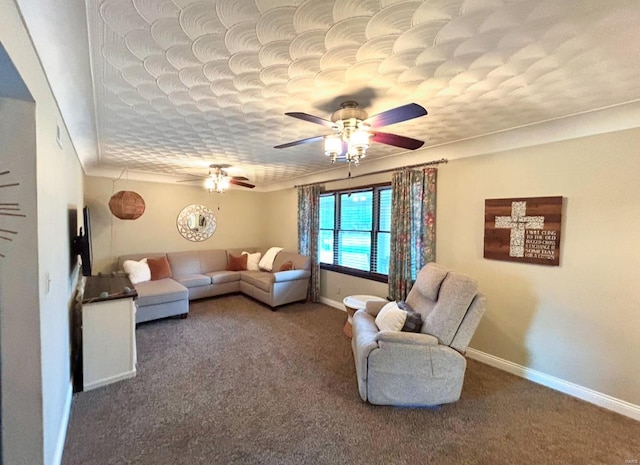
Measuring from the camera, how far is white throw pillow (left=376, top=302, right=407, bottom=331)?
2572 millimetres

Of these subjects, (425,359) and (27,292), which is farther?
(425,359)

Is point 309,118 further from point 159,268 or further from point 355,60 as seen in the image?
point 159,268

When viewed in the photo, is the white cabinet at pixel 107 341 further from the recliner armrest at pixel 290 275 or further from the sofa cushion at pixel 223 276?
the sofa cushion at pixel 223 276

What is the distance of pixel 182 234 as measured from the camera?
5953mm

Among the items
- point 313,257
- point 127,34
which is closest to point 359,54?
point 127,34

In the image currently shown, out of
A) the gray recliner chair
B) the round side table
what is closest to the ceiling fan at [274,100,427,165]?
the gray recliner chair

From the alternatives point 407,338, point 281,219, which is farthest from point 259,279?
point 407,338

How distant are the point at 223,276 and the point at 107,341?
2.94 meters

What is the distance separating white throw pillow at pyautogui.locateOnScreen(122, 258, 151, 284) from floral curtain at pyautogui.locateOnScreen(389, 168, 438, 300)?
13.3ft

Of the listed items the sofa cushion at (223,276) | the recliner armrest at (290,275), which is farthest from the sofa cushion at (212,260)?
the recliner armrest at (290,275)

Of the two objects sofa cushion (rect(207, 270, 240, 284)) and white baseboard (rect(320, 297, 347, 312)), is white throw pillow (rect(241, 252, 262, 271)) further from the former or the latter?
white baseboard (rect(320, 297, 347, 312))

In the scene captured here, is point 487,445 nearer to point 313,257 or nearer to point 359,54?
point 359,54

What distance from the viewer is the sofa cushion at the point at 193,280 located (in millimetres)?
5150

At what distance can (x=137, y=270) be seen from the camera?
4.81 meters
